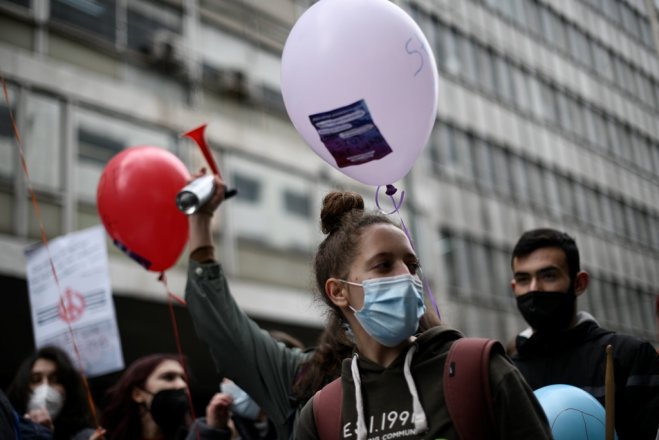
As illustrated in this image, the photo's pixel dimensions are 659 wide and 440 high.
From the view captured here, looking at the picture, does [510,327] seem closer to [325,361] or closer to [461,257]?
[461,257]

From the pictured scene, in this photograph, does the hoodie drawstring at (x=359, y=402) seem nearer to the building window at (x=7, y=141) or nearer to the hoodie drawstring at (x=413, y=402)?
the hoodie drawstring at (x=413, y=402)

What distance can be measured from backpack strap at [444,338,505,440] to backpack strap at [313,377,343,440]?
398 millimetres

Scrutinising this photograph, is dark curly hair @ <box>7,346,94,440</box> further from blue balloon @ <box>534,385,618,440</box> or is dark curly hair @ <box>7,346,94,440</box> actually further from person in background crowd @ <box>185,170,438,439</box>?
blue balloon @ <box>534,385,618,440</box>

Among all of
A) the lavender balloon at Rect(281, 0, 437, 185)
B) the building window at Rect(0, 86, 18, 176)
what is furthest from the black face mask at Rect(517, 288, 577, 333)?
the building window at Rect(0, 86, 18, 176)

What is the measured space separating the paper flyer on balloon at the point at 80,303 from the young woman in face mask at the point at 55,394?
0.60 metres

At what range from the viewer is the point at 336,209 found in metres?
3.14

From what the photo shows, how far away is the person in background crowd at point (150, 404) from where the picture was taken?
5.11 meters

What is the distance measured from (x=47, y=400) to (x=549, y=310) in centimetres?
282

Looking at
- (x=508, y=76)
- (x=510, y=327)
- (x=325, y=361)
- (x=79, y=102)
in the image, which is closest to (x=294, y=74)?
(x=325, y=361)

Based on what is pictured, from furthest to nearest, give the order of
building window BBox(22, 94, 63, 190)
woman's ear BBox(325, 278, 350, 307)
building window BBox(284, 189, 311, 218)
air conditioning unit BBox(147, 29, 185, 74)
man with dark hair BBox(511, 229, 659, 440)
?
1. building window BBox(284, 189, 311, 218)
2. air conditioning unit BBox(147, 29, 185, 74)
3. building window BBox(22, 94, 63, 190)
4. man with dark hair BBox(511, 229, 659, 440)
5. woman's ear BBox(325, 278, 350, 307)

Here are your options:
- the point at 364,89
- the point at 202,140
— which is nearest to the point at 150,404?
the point at 202,140

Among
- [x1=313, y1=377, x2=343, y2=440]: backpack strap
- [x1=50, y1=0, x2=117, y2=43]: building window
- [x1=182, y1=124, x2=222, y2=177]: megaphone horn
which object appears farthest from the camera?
[x1=50, y1=0, x2=117, y2=43]: building window

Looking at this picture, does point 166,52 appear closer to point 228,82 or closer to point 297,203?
point 228,82

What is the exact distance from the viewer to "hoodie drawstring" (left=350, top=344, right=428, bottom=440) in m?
2.48
